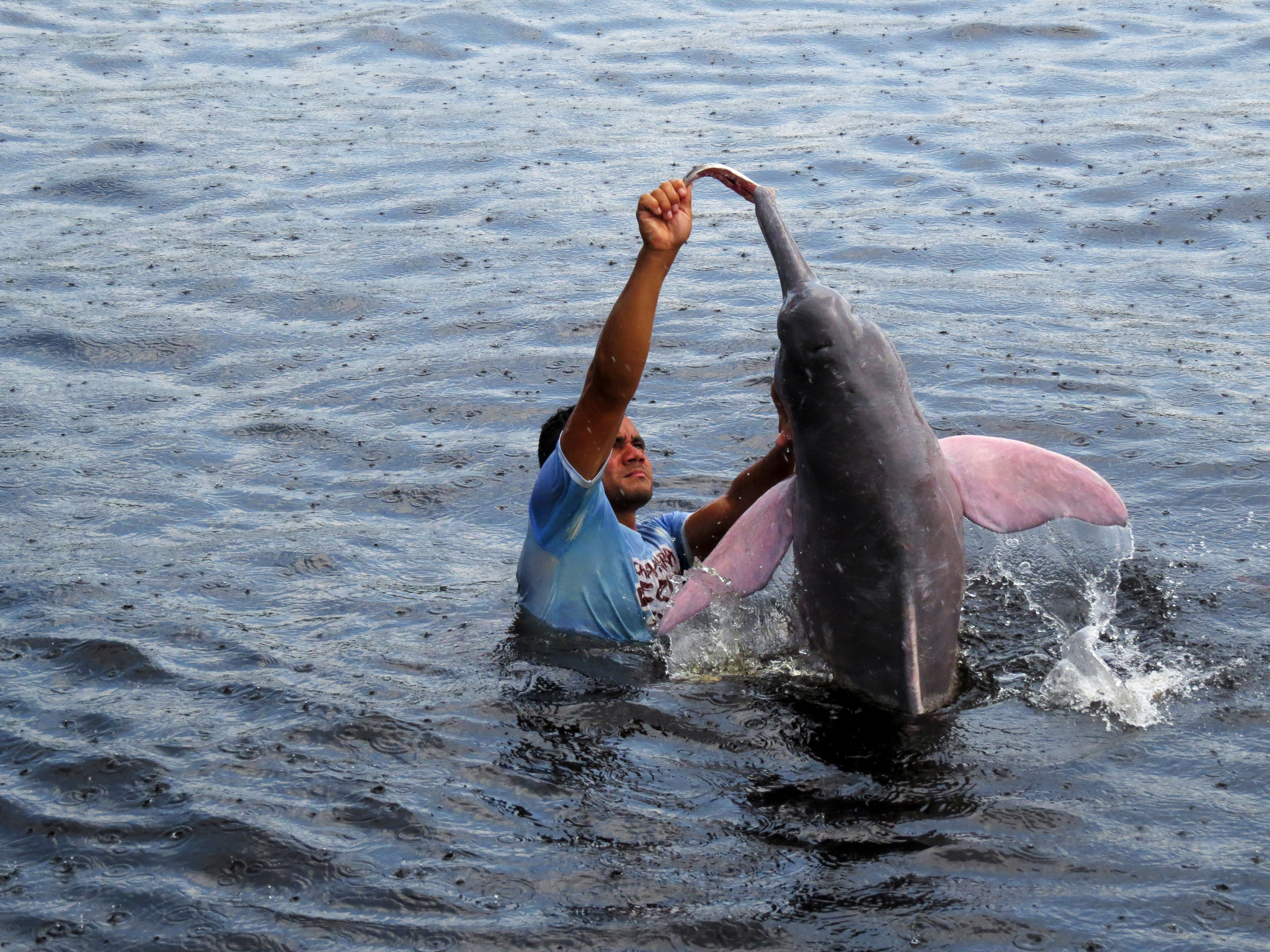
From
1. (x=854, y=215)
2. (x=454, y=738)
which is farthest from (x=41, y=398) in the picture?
(x=854, y=215)

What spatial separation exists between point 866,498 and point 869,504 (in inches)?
1.0

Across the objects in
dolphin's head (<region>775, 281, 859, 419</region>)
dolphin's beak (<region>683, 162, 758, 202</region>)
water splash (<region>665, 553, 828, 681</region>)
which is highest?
dolphin's beak (<region>683, 162, 758, 202</region>)

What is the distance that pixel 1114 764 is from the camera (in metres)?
5.82

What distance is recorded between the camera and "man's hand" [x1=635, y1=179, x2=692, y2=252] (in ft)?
18.5

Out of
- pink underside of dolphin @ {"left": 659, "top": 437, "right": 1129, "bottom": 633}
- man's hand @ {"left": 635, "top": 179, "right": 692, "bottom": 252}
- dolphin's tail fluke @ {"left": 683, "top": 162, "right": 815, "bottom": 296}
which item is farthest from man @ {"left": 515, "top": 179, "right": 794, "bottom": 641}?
pink underside of dolphin @ {"left": 659, "top": 437, "right": 1129, "bottom": 633}

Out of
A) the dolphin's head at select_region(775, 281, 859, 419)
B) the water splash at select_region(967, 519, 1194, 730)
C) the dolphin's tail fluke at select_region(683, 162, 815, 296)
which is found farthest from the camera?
the water splash at select_region(967, 519, 1194, 730)

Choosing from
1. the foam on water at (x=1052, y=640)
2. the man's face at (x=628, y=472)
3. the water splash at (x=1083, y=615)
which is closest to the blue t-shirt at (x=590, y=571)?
the man's face at (x=628, y=472)

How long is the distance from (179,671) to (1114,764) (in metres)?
4.21

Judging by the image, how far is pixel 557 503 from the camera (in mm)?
6430

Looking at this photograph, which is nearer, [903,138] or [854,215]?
[854,215]

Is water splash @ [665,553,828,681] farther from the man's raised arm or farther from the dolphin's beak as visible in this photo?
the dolphin's beak

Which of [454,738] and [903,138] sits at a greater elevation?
[903,138]

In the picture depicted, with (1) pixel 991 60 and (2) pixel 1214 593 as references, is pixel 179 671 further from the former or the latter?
(1) pixel 991 60

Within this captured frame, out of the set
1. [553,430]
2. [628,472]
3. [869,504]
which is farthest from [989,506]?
[553,430]
